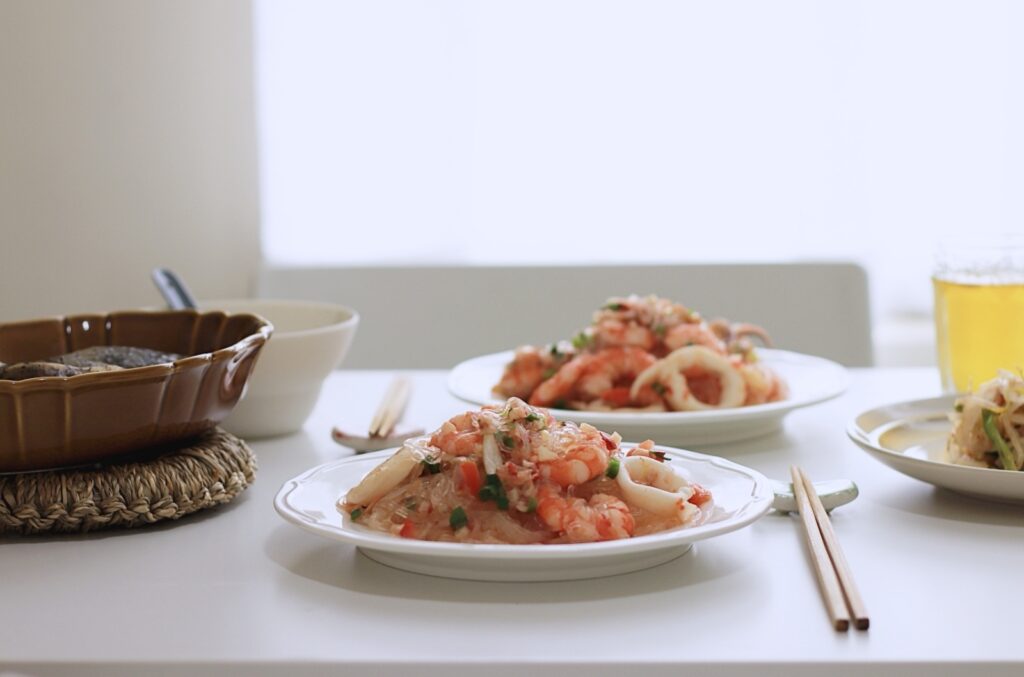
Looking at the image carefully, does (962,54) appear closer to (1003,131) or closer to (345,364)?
(1003,131)

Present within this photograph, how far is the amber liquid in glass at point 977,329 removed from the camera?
4.92 feet

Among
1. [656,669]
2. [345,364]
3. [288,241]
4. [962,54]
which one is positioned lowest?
[656,669]

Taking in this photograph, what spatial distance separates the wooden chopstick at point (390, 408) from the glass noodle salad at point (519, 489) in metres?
0.42

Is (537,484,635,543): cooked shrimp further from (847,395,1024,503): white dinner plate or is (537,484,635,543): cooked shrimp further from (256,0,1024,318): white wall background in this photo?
(256,0,1024,318): white wall background

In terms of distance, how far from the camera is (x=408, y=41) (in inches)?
137

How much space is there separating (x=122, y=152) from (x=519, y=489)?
2969 mm

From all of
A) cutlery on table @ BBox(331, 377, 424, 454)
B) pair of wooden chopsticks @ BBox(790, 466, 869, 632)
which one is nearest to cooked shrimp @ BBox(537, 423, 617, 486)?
pair of wooden chopsticks @ BBox(790, 466, 869, 632)

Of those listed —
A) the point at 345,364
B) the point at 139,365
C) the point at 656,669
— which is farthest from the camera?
the point at 345,364

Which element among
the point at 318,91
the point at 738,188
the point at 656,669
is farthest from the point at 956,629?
the point at 318,91

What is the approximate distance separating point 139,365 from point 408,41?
8.24 feet

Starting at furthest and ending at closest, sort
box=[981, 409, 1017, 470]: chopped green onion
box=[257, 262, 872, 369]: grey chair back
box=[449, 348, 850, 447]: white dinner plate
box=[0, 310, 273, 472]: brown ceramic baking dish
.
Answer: box=[257, 262, 872, 369]: grey chair back
box=[449, 348, 850, 447]: white dinner plate
box=[981, 409, 1017, 470]: chopped green onion
box=[0, 310, 273, 472]: brown ceramic baking dish

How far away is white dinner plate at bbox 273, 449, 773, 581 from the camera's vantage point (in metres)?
0.87

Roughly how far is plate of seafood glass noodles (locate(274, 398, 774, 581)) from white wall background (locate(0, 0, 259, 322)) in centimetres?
276

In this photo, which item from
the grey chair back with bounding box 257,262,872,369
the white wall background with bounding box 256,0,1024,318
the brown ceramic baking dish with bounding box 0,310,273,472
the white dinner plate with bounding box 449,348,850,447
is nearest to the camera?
the brown ceramic baking dish with bounding box 0,310,273,472
